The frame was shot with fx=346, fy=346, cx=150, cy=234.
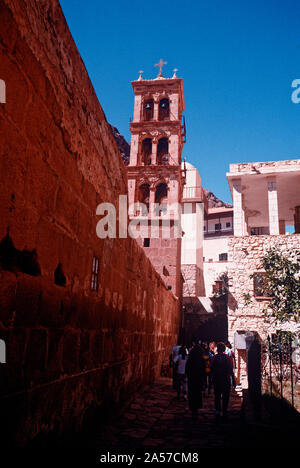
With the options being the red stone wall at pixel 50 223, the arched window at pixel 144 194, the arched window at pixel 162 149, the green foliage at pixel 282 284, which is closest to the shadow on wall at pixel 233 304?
the green foliage at pixel 282 284

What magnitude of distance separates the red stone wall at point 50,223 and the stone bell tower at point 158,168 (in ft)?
42.9

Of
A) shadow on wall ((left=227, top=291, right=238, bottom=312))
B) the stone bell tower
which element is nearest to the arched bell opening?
the stone bell tower

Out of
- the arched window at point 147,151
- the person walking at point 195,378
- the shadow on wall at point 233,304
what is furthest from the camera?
the arched window at point 147,151

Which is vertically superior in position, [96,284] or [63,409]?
[96,284]

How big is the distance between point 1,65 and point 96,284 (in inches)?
93.1

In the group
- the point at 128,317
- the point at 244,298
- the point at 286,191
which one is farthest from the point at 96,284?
the point at 286,191

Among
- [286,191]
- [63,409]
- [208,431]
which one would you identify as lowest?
[208,431]

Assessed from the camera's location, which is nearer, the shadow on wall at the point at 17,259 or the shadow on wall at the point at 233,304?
the shadow on wall at the point at 17,259

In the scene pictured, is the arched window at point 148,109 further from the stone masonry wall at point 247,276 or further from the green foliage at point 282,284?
the green foliage at point 282,284

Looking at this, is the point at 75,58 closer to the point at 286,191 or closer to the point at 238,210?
the point at 238,210

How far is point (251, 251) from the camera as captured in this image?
55.0 ft

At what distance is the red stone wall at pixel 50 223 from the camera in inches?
77.6

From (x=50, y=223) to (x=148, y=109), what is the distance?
20023 mm

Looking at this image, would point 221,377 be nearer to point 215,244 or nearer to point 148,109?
point 148,109
